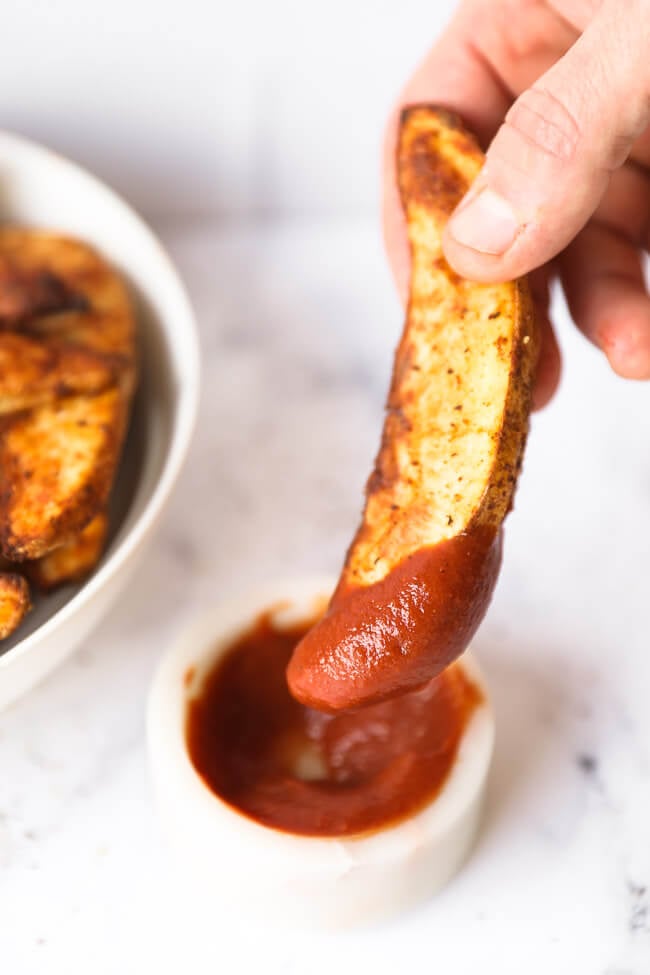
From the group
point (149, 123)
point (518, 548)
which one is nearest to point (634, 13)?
point (518, 548)

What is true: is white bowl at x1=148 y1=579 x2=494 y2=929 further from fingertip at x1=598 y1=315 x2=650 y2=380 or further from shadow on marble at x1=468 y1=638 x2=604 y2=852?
fingertip at x1=598 y1=315 x2=650 y2=380

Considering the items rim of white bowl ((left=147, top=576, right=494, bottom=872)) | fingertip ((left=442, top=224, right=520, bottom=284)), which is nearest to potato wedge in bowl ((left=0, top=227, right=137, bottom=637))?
rim of white bowl ((left=147, top=576, right=494, bottom=872))

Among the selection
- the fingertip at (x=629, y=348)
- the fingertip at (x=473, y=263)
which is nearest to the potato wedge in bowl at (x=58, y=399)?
the fingertip at (x=473, y=263)

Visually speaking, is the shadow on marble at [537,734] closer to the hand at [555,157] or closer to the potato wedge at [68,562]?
the hand at [555,157]

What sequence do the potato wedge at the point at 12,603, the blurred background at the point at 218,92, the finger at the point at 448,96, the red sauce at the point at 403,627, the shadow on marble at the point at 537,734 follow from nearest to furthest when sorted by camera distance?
1. the red sauce at the point at 403,627
2. the potato wedge at the point at 12,603
3. the shadow on marble at the point at 537,734
4. the finger at the point at 448,96
5. the blurred background at the point at 218,92

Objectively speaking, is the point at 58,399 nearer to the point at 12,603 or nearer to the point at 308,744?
the point at 12,603
